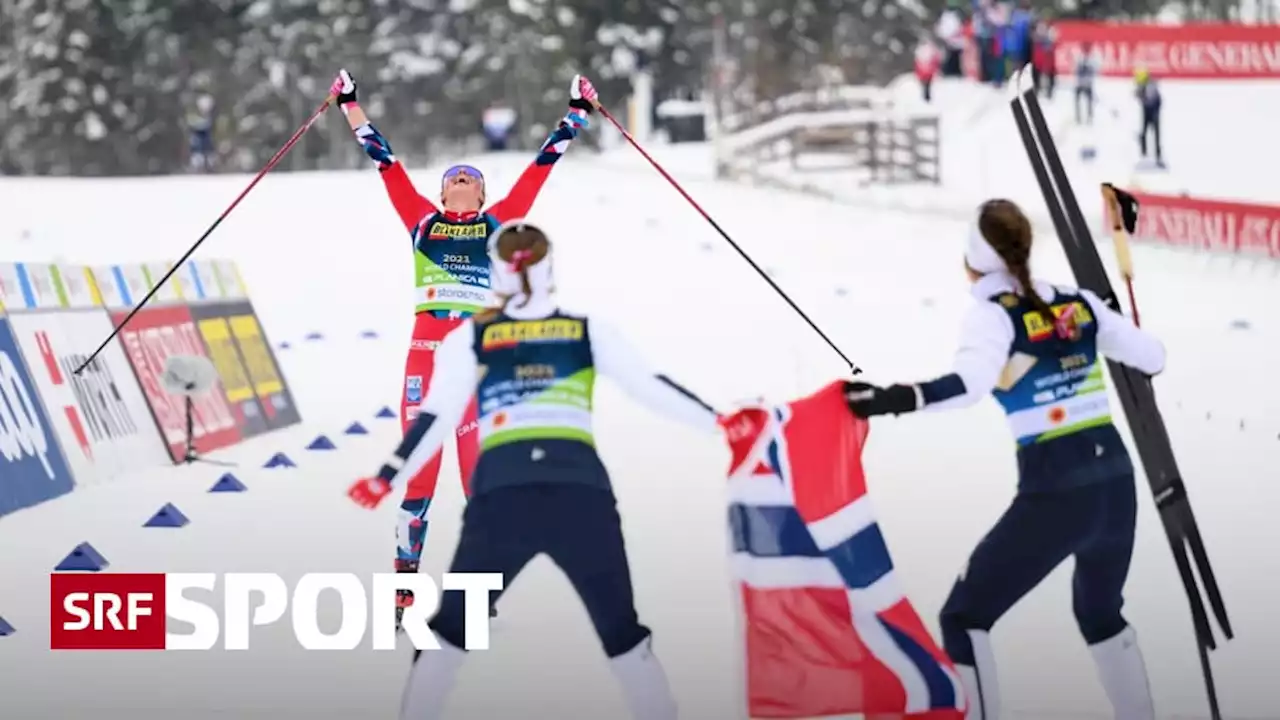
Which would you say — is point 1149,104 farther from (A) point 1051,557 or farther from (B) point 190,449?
(A) point 1051,557

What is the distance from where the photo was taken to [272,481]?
10.2 m

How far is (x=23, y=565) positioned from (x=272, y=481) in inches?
90.7

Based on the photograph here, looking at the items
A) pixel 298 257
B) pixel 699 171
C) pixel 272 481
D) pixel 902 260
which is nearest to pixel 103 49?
pixel 699 171

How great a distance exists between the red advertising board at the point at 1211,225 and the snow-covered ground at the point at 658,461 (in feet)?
0.82

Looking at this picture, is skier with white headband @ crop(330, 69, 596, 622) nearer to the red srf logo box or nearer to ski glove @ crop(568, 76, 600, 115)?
ski glove @ crop(568, 76, 600, 115)

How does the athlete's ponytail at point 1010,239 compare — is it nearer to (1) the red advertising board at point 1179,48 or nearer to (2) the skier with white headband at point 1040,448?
(2) the skier with white headband at point 1040,448

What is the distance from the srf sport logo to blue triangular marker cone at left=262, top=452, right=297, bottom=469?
151 cm

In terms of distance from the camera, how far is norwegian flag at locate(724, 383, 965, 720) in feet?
17.5

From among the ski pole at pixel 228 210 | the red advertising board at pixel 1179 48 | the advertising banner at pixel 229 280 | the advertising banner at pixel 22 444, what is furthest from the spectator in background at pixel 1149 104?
the advertising banner at pixel 22 444

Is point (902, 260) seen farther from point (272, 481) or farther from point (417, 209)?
point (417, 209)

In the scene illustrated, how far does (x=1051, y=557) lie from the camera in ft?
17.0

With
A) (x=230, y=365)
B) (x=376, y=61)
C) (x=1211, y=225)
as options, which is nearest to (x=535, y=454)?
(x=230, y=365)

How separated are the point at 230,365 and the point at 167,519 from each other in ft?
10.1

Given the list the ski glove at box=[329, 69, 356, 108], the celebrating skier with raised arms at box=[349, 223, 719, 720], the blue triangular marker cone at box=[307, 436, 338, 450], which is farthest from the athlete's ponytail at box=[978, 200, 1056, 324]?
the blue triangular marker cone at box=[307, 436, 338, 450]
